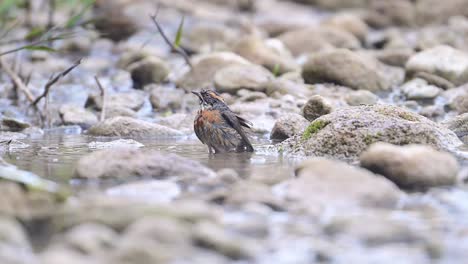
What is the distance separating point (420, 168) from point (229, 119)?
124 inches

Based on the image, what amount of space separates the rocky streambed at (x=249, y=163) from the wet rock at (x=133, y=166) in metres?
0.01

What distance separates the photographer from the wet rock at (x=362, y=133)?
713cm

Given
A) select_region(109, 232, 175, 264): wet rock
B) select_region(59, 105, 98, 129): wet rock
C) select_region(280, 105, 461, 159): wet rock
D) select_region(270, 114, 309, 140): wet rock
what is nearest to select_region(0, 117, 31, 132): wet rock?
select_region(59, 105, 98, 129): wet rock

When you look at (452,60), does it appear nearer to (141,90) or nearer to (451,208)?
(141,90)

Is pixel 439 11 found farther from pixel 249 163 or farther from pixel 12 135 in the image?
pixel 249 163

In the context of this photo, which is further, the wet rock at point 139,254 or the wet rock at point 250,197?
the wet rock at point 250,197

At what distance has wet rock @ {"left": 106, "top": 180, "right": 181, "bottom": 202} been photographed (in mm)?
5263

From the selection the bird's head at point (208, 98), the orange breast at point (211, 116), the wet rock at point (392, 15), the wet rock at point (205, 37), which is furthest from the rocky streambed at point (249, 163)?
the wet rock at point (392, 15)

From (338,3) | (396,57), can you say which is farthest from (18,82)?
(338,3)

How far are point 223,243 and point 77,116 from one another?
7.43 m

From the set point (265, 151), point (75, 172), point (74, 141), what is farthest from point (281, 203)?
point (74, 141)

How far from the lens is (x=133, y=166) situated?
5906 millimetres

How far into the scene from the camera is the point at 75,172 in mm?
6027

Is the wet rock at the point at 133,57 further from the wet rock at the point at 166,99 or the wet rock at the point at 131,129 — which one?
the wet rock at the point at 131,129
